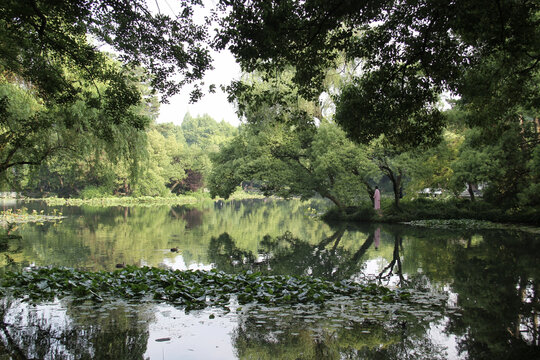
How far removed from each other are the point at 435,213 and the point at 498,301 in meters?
15.5

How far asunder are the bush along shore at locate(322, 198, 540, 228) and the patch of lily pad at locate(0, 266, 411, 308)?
14611 mm

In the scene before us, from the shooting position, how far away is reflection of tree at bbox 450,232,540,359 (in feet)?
16.0

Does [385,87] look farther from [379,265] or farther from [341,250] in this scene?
[341,250]

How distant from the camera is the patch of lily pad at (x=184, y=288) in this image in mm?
6582

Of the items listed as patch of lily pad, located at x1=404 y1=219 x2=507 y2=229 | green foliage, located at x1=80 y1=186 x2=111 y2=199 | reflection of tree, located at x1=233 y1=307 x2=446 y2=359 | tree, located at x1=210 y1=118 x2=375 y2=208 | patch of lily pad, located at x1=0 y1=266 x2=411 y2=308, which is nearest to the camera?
reflection of tree, located at x1=233 y1=307 x2=446 y2=359

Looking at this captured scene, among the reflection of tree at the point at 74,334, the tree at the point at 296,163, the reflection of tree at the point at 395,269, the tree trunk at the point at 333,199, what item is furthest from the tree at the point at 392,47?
the tree trunk at the point at 333,199

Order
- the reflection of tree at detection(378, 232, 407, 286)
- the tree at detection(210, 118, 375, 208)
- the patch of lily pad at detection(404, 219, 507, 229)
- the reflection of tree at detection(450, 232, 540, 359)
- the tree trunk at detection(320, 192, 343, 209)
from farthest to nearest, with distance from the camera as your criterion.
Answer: the tree trunk at detection(320, 192, 343, 209) → the tree at detection(210, 118, 375, 208) → the patch of lily pad at detection(404, 219, 507, 229) → the reflection of tree at detection(378, 232, 407, 286) → the reflection of tree at detection(450, 232, 540, 359)

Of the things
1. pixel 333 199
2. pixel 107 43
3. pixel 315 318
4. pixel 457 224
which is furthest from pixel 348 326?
pixel 333 199

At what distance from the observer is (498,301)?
23.2ft

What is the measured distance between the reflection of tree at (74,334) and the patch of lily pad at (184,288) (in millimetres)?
729

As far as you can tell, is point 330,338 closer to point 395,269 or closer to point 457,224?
point 395,269

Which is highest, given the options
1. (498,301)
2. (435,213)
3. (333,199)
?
(333,199)

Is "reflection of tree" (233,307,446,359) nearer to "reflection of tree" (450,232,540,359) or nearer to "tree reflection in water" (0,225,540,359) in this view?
"tree reflection in water" (0,225,540,359)

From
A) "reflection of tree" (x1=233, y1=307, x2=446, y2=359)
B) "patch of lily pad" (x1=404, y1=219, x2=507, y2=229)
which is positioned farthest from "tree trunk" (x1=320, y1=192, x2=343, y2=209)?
"reflection of tree" (x1=233, y1=307, x2=446, y2=359)
